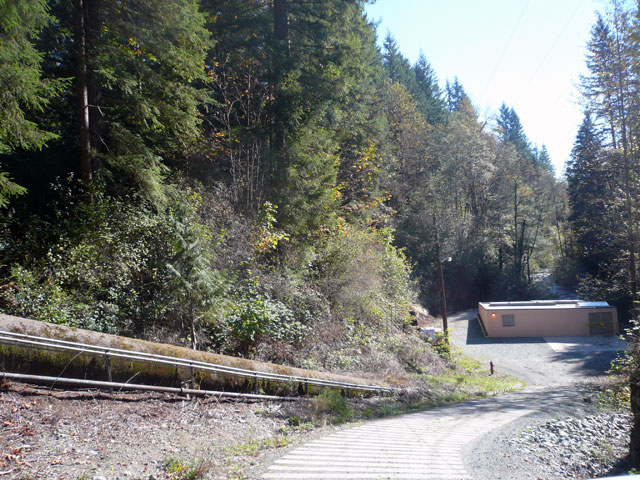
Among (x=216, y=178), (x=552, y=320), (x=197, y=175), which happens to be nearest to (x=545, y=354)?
(x=552, y=320)

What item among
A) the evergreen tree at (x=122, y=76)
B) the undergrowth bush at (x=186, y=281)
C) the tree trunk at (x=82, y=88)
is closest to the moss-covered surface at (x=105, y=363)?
the undergrowth bush at (x=186, y=281)

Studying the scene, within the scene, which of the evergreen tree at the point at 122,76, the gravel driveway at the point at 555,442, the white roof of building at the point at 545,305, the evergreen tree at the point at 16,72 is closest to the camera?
the gravel driveway at the point at 555,442

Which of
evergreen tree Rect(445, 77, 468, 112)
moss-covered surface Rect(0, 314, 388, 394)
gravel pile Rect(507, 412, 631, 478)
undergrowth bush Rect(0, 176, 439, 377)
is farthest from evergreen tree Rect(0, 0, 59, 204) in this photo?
evergreen tree Rect(445, 77, 468, 112)

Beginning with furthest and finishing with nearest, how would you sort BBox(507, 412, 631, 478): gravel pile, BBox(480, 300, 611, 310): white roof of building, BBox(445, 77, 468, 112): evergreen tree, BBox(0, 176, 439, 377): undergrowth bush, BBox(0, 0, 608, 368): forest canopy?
BBox(445, 77, 468, 112): evergreen tree
BBox(480, 300, 611, 310): white roof of building
BBox(0, 0, 608, 368): forest canopy
BBox(0, 176, 439, 377): undergrowth bush
BBox(507, 412, 631, 478): gravel pile

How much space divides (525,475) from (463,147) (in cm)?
4349

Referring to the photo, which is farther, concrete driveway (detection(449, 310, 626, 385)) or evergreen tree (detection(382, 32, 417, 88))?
evergreen tree (detection(382, 32, 417, 88))

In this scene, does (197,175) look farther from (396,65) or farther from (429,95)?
(429,95)

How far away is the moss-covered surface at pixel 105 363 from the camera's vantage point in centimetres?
586

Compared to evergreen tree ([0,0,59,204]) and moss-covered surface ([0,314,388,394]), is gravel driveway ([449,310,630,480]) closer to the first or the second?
moss-covered surface ([0,314,388,394])

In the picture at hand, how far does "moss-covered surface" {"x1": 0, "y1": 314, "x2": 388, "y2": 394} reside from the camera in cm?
586

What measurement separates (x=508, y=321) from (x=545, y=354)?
548 centimetres

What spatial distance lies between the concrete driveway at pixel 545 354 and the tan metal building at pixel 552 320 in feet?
2.48

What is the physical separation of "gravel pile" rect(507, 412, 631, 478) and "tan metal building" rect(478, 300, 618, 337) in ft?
76.3

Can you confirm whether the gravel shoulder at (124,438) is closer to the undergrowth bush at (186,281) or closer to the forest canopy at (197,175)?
the undergrowth bush at (186,281)
